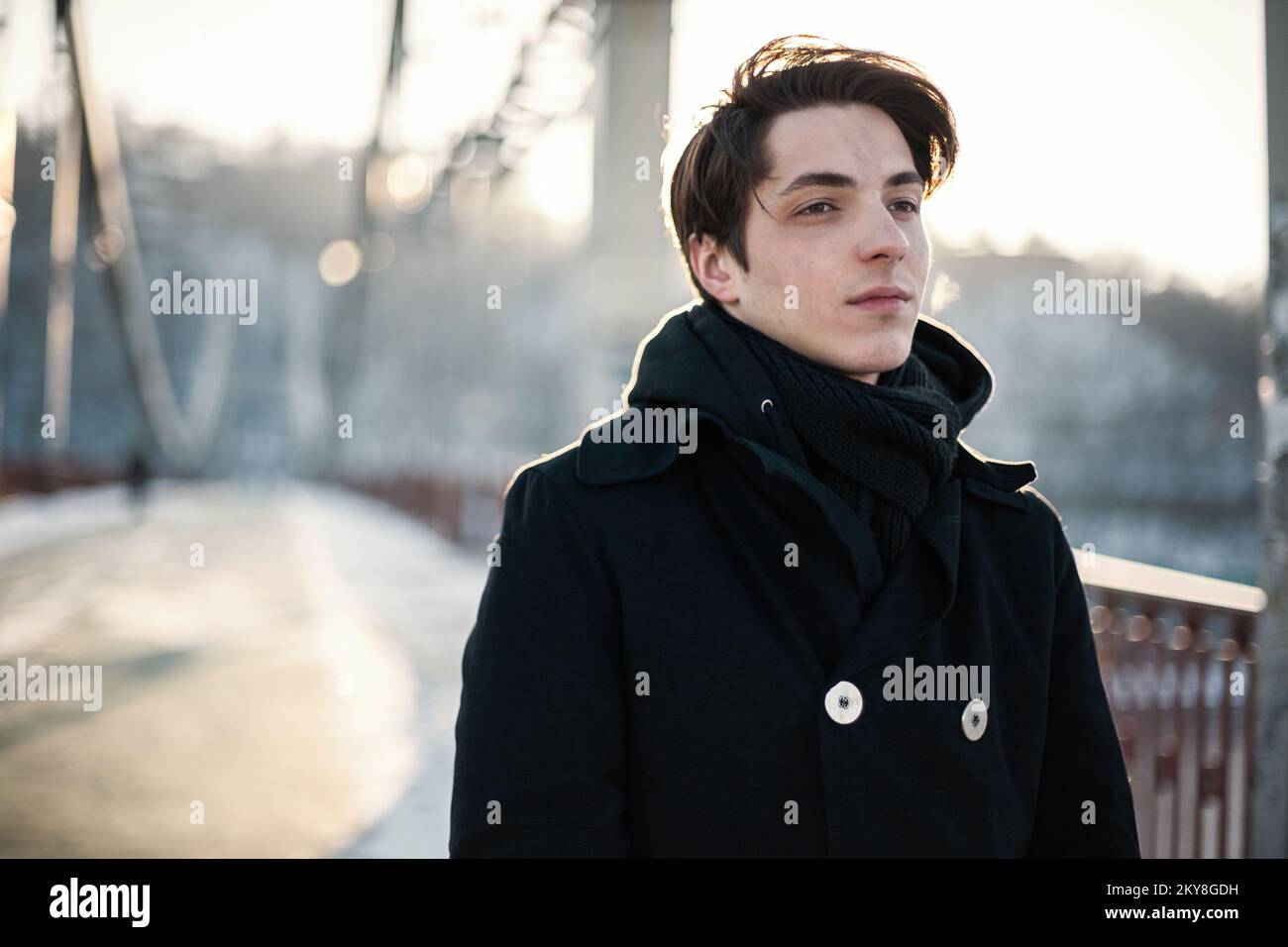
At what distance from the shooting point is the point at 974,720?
1495 mm

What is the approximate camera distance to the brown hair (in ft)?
5.14

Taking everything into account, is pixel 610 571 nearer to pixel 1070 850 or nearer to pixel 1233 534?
pixel 1070 850

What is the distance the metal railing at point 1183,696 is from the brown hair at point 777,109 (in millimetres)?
2230

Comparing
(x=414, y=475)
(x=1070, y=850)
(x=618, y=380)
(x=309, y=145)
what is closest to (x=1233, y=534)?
(x=414, y=475)

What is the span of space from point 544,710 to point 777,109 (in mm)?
892

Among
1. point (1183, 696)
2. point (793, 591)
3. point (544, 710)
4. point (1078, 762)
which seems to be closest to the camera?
point (544, 710)

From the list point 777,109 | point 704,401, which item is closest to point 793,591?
point 704,401

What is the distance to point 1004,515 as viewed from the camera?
5.48 ft

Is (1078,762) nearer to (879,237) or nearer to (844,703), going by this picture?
(844,703)

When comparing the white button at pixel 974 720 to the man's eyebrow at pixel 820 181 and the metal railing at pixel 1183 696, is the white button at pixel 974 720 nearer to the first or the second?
the man's eyebrow at pixel 820 181

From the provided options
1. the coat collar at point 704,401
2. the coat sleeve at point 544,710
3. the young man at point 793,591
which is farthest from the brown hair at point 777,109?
the coat sleeve at point 544,710

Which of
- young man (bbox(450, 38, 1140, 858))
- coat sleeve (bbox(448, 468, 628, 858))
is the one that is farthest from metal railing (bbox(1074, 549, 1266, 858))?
coat sleeve (bbox(448, 468, 628, 858))

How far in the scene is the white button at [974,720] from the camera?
1487 mm
